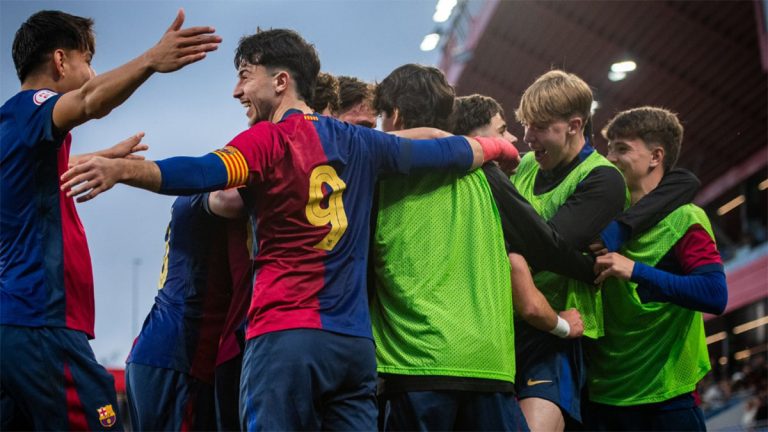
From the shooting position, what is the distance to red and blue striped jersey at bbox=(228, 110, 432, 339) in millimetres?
3674

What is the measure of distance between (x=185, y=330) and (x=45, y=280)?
0.86 m

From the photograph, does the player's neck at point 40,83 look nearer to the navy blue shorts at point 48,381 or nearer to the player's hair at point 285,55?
the player's hair at point 285,55

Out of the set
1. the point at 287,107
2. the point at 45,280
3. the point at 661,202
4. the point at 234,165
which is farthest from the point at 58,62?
the point at 661,202

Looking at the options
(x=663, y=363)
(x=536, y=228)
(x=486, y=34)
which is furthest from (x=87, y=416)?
(x=486, y=34)

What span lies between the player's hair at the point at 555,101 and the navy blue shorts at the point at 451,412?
1610 millimetres

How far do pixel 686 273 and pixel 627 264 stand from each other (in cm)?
56

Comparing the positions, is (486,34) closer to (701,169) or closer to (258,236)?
(701,169)

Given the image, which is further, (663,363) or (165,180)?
(663,363)

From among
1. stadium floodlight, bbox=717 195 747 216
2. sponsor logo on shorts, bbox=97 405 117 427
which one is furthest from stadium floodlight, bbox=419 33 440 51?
sponsor logo on shorts, bbox=97 405 117 427

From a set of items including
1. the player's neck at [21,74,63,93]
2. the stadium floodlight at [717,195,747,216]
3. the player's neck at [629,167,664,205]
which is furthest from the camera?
the stadium floodlight at [717,195,747,216]

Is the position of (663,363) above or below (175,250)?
below

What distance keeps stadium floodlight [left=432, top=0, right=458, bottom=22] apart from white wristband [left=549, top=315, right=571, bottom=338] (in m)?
25.6

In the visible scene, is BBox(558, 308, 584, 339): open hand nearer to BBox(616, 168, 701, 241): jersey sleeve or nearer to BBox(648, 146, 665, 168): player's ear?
BBox(616, 168, 701, 241): jersey sleeve

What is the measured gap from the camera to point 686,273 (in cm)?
529
